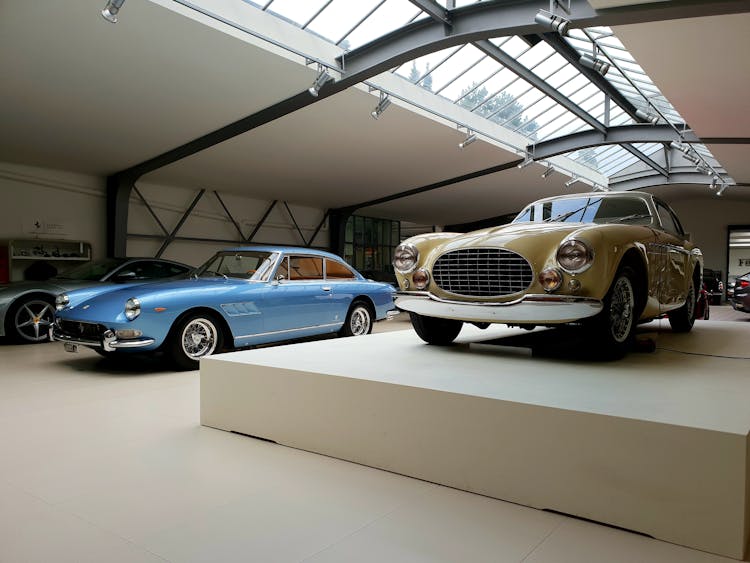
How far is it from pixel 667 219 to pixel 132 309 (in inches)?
191

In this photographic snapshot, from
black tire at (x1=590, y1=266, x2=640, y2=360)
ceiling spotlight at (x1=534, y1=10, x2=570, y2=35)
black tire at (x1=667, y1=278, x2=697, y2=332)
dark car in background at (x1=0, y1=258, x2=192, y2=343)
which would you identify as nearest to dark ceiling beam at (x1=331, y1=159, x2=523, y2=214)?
ceiling spotlight at (x1=534, y1=10, x2=570, y2=35)

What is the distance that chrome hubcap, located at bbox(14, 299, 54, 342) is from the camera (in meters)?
7.31

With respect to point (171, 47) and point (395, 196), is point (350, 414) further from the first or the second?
point (395, 196)

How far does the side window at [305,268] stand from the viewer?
249 inches

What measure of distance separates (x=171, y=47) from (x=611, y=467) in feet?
24.1

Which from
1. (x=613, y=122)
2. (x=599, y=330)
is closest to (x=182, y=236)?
(x=613, y=122)

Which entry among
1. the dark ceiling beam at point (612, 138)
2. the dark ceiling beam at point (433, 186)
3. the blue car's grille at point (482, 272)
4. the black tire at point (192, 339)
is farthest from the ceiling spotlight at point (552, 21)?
the dark ceiling beam at point (433, 186)

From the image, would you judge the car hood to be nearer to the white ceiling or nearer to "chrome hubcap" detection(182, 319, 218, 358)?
"chrome hubcap" detection(182, 319, 218, 358)

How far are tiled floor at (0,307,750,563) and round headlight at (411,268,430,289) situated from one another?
136cm

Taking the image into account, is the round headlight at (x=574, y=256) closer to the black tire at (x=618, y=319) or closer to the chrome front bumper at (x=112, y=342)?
the black tire at (x=618, y=319)

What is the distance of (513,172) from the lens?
16641 mm

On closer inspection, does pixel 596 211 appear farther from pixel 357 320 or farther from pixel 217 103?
pixel 217 103

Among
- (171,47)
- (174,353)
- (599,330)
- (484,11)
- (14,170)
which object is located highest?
(484,11)

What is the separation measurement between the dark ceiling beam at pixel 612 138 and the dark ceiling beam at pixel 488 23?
20.4ft
